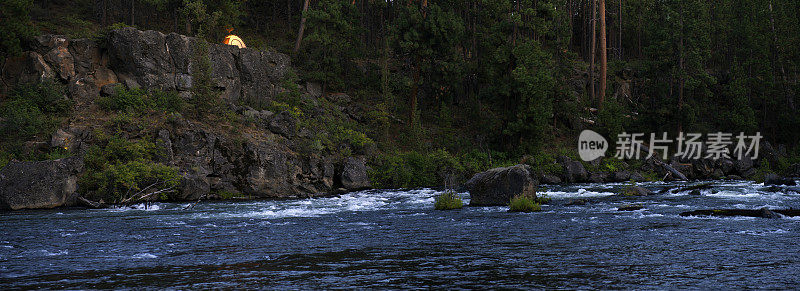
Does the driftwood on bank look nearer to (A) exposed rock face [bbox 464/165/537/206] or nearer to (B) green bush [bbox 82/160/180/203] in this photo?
(B) green bush [bbox 82/160/180/203]

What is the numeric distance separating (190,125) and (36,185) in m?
10.2

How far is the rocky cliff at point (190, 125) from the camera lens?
3212 cm

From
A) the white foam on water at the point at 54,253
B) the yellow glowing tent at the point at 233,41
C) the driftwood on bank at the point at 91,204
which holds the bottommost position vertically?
the white foam on water at the point at 54,253

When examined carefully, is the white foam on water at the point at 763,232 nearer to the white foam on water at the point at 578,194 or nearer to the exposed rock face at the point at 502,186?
the exposed rock face at the point at 502,186

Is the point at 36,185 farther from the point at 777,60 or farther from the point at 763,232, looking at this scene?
the point at 777,60

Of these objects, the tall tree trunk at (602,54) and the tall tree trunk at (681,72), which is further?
the tall tree trunk at (602,54)

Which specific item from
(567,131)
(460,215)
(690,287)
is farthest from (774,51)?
(690,287)

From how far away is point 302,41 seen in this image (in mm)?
58438

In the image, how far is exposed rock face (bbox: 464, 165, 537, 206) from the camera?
24.5 m

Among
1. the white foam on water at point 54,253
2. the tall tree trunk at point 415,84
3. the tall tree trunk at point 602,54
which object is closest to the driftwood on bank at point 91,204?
the white foam on water at point 54,253

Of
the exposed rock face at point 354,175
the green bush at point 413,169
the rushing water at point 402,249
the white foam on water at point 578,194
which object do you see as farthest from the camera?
the green bush at point 413,169

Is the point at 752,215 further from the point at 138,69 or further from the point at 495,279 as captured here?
the point at 138,69

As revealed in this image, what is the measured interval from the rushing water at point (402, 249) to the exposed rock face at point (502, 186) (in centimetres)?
148

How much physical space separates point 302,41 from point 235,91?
1773 centimetres
